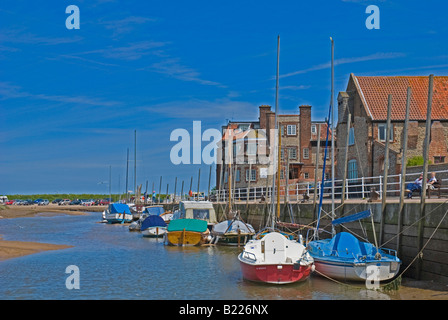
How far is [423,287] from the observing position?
57.8ft

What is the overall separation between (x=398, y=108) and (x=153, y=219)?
21932 millimetres

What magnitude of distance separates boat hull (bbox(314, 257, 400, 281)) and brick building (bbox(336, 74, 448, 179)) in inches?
793

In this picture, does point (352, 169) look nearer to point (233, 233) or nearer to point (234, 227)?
point (234, 227)

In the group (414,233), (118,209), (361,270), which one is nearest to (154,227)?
(118,209)

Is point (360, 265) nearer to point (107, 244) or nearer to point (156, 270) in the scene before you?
point (156, 270)

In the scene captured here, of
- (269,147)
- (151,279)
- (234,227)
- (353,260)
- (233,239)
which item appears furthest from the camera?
(269,147)

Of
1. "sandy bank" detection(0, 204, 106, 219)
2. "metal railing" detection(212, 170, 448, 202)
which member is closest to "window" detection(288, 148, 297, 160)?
"metal railing" detection(212, 170, 448, 202)

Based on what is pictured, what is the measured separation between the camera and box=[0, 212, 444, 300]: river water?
1897 centimetres

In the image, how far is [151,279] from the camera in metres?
22.6

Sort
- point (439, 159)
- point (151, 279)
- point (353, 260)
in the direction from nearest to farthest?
point (353, 260)
point (151, 279)
point (439, 159)

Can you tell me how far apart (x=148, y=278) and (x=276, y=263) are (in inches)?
241

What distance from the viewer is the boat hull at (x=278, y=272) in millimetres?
19797

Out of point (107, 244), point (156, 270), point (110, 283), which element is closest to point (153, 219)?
point (107, 244)

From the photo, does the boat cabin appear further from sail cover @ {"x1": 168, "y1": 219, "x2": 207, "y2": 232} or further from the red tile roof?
the red tile roof
